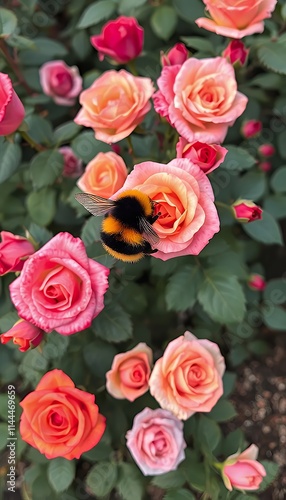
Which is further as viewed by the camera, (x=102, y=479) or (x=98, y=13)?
(x=98, y=13)

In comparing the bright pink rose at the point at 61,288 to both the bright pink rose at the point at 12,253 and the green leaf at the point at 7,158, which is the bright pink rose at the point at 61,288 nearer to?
the bright pink rose at the point at 12,253

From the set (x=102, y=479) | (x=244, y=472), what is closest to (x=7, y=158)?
(x=102, y=479)

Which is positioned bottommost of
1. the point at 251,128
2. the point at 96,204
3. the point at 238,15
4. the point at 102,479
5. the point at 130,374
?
the point at 102,479

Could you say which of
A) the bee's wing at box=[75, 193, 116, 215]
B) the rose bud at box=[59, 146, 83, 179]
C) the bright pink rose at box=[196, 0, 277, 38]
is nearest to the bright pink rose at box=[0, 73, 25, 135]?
the bee's wing at box=[75, 193, 116, 215]

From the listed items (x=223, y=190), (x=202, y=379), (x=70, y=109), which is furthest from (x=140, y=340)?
(x=70, y=109)

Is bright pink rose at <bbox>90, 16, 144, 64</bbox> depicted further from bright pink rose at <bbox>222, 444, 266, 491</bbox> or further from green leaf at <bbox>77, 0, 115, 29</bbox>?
bright pink rose at <bbox>222, 444, 266, 491</bbox>

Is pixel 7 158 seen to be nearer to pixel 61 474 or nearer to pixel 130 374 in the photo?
pixel 130 374
